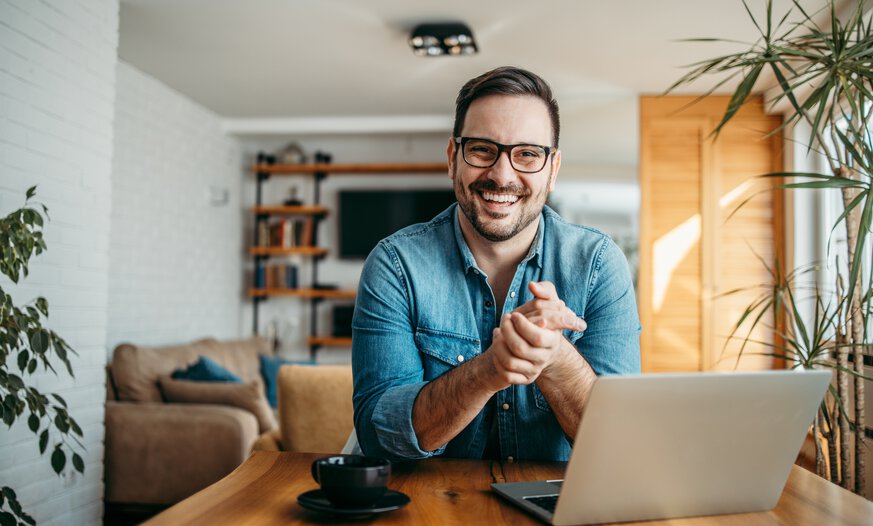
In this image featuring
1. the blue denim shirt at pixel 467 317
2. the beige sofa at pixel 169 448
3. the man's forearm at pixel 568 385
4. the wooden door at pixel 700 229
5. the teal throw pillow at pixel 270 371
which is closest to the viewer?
the man's forearm at pixel 568 385

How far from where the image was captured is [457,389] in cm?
103

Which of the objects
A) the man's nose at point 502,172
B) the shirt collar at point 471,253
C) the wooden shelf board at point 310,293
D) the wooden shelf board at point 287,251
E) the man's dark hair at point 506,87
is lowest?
the wooden shelf board at point 310,293

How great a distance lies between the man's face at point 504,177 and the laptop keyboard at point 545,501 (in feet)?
1.86

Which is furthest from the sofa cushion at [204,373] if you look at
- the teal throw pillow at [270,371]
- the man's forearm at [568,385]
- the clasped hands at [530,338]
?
the clasped hands at [530,338]

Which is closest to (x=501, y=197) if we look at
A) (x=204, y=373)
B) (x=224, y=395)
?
(x=224, y=395)

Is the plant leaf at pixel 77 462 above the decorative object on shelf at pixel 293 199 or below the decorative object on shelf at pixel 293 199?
below

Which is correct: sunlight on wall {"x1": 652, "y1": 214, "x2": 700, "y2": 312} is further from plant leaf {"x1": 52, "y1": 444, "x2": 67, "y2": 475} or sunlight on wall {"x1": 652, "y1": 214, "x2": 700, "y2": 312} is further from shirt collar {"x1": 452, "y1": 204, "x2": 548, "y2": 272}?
plant leaf {"x1": 52, "y1": 444, "x2": 67, "y2": 475}

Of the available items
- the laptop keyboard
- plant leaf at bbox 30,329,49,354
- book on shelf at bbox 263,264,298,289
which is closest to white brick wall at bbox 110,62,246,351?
book on shelf at bbox 263,264,298,289

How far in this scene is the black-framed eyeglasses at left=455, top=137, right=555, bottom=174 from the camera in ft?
4.22

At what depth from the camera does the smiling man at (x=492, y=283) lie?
4.02ft

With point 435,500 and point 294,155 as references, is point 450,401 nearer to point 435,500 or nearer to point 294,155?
point 435,500

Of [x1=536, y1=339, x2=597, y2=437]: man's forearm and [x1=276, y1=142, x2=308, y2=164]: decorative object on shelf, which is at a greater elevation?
[x1=276, y1=142, x2=308, y2=164]: decorative object on shelf

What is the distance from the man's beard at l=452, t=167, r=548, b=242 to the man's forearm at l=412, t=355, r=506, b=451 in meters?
0.36

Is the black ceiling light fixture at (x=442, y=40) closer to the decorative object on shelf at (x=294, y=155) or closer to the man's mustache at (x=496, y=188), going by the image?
the decorative object on shelf at (x=294, y=155)
